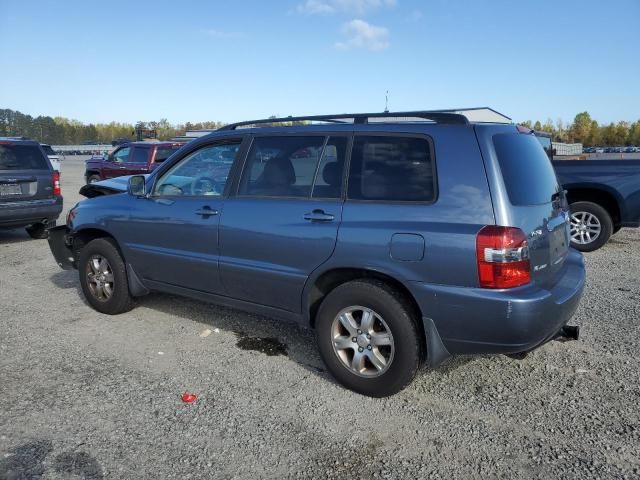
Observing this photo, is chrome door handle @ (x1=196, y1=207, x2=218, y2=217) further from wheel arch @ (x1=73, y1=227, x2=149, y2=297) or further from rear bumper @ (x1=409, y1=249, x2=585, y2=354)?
rear bumper @ (x1=409, y1=249, x2=585, y2=354)

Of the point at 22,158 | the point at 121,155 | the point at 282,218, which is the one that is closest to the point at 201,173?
the point at 282,218

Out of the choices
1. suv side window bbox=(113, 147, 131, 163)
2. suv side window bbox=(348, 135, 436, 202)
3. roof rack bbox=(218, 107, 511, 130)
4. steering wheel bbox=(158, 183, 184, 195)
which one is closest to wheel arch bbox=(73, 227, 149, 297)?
steering wheel bbox=(158, 183, 184, 195)

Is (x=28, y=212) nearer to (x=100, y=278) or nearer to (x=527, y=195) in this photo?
(x=100, y=278)

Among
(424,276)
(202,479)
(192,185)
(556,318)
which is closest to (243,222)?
(192,185)

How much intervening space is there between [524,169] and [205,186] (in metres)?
2.52

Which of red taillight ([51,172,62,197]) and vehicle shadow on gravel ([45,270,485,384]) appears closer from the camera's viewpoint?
vehicle shadow on gravel ([45,270,485,384])

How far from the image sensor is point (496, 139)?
3.08 meters

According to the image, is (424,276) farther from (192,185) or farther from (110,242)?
(110,242)

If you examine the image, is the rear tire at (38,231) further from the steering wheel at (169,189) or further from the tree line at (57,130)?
the tree line at (57,130)

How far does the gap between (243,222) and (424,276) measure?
4.91 feet

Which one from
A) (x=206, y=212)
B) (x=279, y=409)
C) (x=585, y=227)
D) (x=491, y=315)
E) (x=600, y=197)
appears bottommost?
(x=279, y=409)

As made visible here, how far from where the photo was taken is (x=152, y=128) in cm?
9331

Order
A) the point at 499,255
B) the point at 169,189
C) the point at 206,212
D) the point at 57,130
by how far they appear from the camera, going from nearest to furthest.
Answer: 1. the point at 499,255
2. the point at 206,212
3. the point at 169,189
4. the point at 57,130

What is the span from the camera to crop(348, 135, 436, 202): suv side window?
313cm
